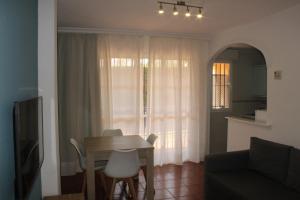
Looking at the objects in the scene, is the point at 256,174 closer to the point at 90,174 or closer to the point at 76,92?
the point at 90,174

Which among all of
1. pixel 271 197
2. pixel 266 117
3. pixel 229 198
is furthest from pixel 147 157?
pixel 266 117

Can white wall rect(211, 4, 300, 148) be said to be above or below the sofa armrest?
above

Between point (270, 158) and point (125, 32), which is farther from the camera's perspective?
point (125, 32)

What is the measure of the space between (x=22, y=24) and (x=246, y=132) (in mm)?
3416

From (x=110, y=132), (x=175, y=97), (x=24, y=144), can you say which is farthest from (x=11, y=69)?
(x=175, y=97)

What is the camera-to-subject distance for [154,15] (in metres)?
3.47

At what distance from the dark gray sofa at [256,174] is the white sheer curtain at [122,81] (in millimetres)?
1882

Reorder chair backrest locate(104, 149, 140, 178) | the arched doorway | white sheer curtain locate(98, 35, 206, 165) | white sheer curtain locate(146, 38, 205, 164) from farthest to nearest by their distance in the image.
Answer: the arched doorway, white sheer curtain locate(146, 38, 205, 164), white sheer curtain locate(98, 35, 206, 165), chair backrest locate(104, 149, 140, 178)

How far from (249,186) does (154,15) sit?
8.23 feet

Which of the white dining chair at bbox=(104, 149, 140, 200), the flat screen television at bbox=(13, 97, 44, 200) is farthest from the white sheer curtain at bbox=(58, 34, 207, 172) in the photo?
the flat screen television at bbox=(13, 97, 44, 200)

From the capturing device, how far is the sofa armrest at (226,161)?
3.20 meters

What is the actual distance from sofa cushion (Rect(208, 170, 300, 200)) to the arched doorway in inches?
91.0

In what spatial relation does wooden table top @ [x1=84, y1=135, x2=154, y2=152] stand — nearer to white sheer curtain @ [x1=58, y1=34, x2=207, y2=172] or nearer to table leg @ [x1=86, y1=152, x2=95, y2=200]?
table leg @ [x1=86, y1=152, x2=95, y2=200]

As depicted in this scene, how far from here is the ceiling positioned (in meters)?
2.95
